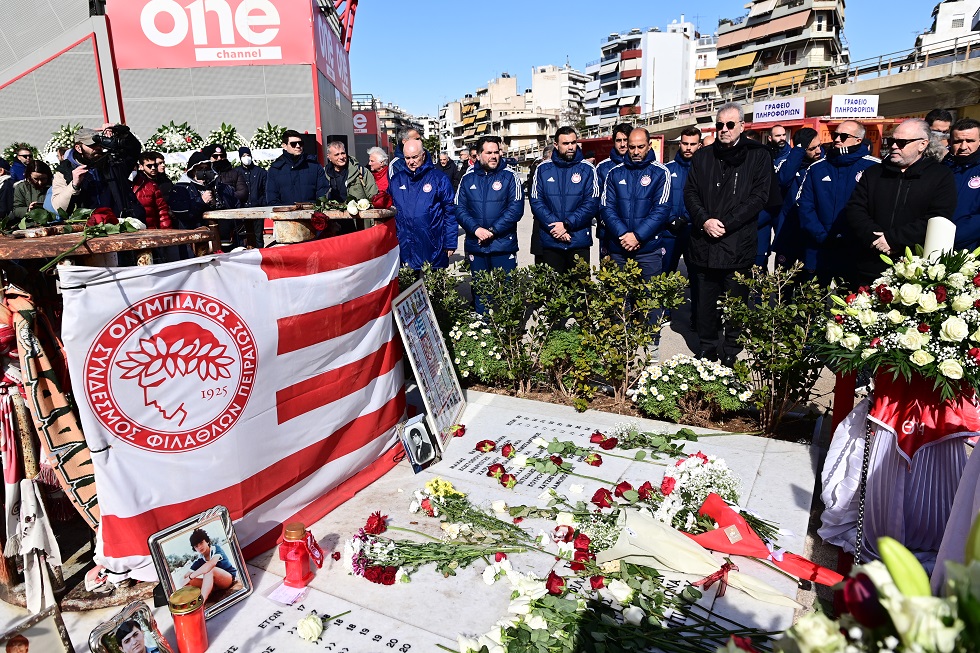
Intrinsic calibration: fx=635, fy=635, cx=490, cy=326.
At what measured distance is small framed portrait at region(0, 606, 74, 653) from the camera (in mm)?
2045

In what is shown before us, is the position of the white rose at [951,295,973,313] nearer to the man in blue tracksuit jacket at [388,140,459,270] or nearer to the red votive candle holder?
the red votive candle holder

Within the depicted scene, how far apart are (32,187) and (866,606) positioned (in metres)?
9.98

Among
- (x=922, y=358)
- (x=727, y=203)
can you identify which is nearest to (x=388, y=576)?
(x=922, y=358)

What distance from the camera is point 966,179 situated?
5.52 meters

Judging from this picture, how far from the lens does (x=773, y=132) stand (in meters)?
9.16

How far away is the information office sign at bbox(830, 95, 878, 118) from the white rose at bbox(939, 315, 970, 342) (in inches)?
859

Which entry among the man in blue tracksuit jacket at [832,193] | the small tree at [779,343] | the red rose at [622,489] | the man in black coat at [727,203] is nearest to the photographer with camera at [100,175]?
the red rose at [622,489]

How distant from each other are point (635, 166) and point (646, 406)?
2722 millimetres

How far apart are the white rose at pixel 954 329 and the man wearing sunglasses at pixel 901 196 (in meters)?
2.14

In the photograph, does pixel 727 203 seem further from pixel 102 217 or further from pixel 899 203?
pixel 102 217

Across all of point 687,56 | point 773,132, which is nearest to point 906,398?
point 773,132

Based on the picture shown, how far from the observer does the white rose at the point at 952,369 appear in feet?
9.05

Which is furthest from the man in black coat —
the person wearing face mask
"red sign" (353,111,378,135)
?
"red sign" (353,111,378,135)

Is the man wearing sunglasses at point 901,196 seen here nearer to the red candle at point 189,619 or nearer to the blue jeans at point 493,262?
the blue jeans at point 493,262
